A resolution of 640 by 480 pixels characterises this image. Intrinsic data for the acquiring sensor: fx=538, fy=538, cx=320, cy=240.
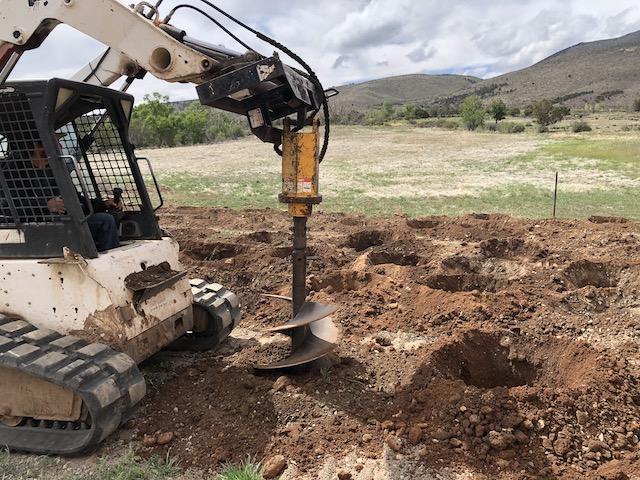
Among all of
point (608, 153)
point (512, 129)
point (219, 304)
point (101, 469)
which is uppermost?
point (512, 129)

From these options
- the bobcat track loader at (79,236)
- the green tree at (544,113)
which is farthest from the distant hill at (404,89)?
the bobcat track loader at (79,236)

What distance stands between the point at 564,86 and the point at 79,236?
110803 millimetres

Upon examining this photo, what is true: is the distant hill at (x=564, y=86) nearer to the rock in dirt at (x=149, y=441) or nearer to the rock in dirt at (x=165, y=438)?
the rock in dirt at (x=165, y=438)

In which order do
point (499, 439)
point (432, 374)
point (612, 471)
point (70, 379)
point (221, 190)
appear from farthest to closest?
point (221, 190)
point (432, 374)
point (499, 439)
point (70, 379)
point (612, 471)

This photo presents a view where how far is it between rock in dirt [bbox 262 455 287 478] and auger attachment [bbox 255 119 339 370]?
3.74 feet

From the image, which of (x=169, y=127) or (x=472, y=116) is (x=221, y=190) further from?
(x=472, y=116)

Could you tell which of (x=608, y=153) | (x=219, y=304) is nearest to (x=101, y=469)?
(x=219, y=304)

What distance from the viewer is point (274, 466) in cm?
374

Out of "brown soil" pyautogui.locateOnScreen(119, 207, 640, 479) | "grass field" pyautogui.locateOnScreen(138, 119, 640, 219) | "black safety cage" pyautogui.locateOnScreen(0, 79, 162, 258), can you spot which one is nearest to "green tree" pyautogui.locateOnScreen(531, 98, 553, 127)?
"grass field" pyautogui.locateOnScreen(138, 119, 640, 219)

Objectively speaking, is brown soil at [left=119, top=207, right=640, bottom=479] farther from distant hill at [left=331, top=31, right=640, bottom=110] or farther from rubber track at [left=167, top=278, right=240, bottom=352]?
distant hill at [left=331, top=31, right=640, bottom=110]

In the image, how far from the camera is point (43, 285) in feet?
14.3

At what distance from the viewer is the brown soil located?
12.9ft

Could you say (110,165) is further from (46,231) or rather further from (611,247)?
(611,247)

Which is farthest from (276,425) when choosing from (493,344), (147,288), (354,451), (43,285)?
(493,344)
